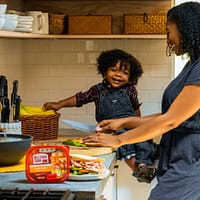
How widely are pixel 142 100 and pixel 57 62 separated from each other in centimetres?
62

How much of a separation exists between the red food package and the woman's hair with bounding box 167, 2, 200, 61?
80 cm

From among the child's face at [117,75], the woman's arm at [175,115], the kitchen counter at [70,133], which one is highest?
the child's face at [117,75]

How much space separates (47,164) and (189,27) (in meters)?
0.92

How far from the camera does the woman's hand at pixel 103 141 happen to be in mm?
2570

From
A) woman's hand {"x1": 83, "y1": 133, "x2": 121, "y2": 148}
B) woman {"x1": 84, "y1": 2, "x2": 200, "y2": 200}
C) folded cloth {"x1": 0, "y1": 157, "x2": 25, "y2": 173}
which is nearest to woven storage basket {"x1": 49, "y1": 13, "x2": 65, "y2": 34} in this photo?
woman's hand {"x1": 83, "y1": 133, "x2": 121, "y2": 148}

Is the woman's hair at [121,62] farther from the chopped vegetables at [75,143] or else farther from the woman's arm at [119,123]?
the chopped vegetables at [75,143]

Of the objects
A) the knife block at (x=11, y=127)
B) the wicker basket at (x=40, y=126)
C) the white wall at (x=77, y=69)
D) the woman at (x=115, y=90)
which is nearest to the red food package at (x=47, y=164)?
the knife block at (x=11, y=127)

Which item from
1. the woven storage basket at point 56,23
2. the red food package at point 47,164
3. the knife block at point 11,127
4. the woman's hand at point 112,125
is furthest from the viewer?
the woven storage basket at point 56,23

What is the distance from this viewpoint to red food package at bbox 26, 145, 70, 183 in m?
2.04

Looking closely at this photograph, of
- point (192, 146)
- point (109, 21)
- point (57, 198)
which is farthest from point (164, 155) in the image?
point (109, 21)

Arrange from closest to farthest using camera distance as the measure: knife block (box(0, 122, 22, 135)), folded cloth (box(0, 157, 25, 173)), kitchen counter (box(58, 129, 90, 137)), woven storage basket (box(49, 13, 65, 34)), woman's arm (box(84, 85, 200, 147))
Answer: folded cloth (box(0, 157, 25, 173)) → woman's arm (box(84, 85, 200, 147)) → knife block (box(0, 122, 22, 135)) → kitchen counter (box(58, 129, 90, 137)) → woven storage basket (box(49, 13, 65, 34))

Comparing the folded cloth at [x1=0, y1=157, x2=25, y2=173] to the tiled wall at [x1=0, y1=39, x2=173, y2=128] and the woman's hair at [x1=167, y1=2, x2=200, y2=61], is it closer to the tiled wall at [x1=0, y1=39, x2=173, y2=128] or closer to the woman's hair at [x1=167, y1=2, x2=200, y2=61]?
the woman's hair at [x1=167, y1=2, x2=200, y2=61]

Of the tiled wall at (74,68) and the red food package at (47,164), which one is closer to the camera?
the red food package at (47,164)

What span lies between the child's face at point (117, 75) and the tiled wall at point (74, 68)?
552mm
